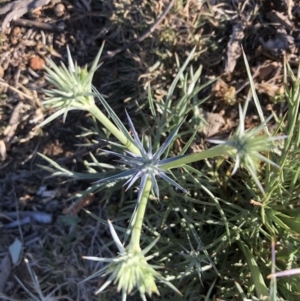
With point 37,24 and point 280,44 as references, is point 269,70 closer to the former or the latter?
point 280,44

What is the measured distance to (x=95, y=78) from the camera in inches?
84.6

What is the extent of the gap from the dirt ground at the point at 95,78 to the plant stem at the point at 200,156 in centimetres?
81

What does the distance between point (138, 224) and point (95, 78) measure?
1.09 metres

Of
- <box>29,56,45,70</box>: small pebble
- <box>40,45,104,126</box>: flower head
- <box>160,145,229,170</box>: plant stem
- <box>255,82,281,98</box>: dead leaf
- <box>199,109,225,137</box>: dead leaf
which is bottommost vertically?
<box>199,109,225,137</box>: dead leaf

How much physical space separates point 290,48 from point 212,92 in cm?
38

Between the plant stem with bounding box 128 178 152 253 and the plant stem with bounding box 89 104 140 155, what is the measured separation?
11 cm

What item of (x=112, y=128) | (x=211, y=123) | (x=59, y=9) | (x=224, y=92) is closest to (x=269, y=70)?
(x=224, y=92)

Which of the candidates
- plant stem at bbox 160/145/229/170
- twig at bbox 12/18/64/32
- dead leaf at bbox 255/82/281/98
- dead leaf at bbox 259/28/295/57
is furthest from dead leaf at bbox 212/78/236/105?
plant stem at bbox 160/145/229/170

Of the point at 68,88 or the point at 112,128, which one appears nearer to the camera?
the point at 68,88

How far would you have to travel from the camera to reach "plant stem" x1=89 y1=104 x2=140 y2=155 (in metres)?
1.20

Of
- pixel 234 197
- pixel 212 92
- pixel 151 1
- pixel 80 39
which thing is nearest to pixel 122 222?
pixel 234 197

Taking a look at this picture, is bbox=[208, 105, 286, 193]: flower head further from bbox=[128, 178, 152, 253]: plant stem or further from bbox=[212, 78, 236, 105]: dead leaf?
bbox=[212, 78, 236, 105]: dead leaf

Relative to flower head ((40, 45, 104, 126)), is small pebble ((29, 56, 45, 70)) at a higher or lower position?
lower

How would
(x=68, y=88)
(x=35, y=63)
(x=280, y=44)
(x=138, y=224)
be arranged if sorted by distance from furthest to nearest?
(x=35, y=63)
(x=280, y=44)
(x=138, y=224)
(x=68, y=88)
